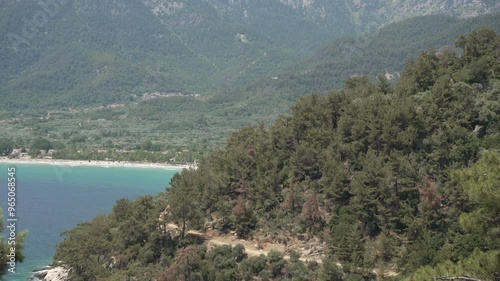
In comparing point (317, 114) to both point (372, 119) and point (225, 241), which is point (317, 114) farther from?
point (225, 241)

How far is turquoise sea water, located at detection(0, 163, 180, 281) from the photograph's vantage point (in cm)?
5237

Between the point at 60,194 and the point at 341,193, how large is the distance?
6428 cm

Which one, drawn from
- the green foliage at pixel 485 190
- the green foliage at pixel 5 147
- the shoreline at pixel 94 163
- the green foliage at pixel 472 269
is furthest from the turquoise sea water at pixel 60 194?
the green foliage at pixel 485 190

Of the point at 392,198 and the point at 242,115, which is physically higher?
the point at 242,115

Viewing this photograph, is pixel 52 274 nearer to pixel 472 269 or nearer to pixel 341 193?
pixel 341 193

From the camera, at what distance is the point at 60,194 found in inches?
3290

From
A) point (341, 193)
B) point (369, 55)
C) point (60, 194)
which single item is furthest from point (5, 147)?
point (341, 193)

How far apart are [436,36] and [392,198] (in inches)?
5249

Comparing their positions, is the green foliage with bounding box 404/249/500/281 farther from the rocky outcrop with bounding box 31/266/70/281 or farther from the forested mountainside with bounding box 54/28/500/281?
the rocky outcrop with bounding box 31/266/70/281

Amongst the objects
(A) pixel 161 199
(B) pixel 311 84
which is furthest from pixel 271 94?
(A) pixel 161 199

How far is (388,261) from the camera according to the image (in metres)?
26.6

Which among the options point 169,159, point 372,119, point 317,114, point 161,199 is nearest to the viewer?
point 372,119

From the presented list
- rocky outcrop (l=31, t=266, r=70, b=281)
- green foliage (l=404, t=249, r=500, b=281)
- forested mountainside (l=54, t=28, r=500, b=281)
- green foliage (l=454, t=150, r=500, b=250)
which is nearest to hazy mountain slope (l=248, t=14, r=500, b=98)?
forested mountainside (l=54, t=28, r=500, b=281)

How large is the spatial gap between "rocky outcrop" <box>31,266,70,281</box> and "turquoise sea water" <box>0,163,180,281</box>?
2.88 feet
